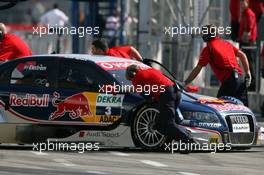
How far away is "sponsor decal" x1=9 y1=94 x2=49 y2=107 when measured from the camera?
686 inches

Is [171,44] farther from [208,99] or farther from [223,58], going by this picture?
[208,99]

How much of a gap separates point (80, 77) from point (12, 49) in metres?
3.57

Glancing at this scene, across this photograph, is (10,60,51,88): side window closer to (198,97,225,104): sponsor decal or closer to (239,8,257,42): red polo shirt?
(198,97,225,104): sponsor decal

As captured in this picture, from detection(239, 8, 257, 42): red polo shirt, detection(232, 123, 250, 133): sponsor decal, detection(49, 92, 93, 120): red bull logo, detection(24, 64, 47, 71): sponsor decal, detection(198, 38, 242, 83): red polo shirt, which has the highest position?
detection(239, 8, 257, 42): red polo shirt

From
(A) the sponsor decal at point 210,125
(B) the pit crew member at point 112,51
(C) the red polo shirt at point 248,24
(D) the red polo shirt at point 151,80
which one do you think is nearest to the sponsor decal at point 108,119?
(D) the red polo shirt at point 151,80

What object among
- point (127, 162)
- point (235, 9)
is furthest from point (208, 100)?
point (235, 9)

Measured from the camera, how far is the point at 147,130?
673 inches

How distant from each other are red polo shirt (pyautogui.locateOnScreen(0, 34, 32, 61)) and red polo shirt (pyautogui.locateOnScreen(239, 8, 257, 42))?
587 centimetres

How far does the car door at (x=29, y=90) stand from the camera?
17438 mm

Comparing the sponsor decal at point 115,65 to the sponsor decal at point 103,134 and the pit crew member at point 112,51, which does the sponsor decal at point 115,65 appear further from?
the pit crew member at point 112,51

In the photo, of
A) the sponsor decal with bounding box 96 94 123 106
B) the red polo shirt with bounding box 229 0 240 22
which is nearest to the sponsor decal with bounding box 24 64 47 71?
the sponsor decal with bounding box 96 94 123 106

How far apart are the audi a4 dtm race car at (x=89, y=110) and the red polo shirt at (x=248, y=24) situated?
7.67 metres

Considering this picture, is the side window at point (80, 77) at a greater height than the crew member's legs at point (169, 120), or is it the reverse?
the side window at point (80, 77)

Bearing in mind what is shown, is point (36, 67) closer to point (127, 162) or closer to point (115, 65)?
point (115, 65)
